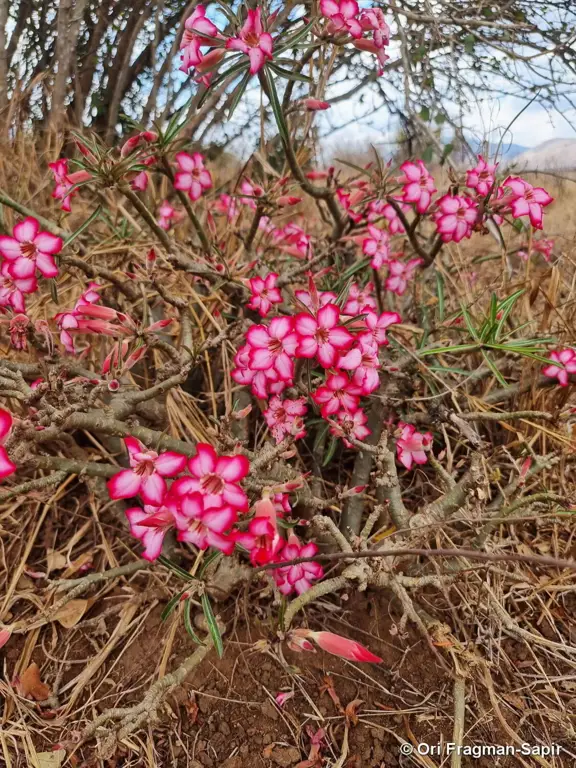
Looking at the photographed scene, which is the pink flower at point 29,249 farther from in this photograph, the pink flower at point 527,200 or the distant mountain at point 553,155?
the distant mountain at point 553,155

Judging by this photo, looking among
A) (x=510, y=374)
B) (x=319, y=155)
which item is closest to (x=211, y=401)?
(x=510, y=374)

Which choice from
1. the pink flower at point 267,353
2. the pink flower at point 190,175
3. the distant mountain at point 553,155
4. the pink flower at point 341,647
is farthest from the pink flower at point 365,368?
the distant mountain at point 553,155

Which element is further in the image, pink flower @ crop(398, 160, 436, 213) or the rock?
pink flower @ crop(398, 160, 436, 213)

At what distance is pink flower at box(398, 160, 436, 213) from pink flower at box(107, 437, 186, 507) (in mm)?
1117

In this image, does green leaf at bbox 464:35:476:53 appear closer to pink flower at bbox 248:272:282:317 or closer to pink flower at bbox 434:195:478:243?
pink flower at bbox 434:195:478:243

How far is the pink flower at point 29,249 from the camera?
1.15m

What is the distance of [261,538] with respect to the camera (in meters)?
0.94

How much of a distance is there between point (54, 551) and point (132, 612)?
33 centimetres

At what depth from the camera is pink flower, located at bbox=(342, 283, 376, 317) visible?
4.21ft

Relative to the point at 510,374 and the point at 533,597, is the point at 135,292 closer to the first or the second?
the point at 510,374

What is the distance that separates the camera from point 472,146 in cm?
180

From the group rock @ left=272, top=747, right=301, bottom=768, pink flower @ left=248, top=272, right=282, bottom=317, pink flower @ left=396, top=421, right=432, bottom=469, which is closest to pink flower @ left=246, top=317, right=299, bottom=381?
pink flower @ left=248, top=272, right=282, bottom=317

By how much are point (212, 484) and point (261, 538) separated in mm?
145

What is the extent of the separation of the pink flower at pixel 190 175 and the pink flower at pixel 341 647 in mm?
1360
